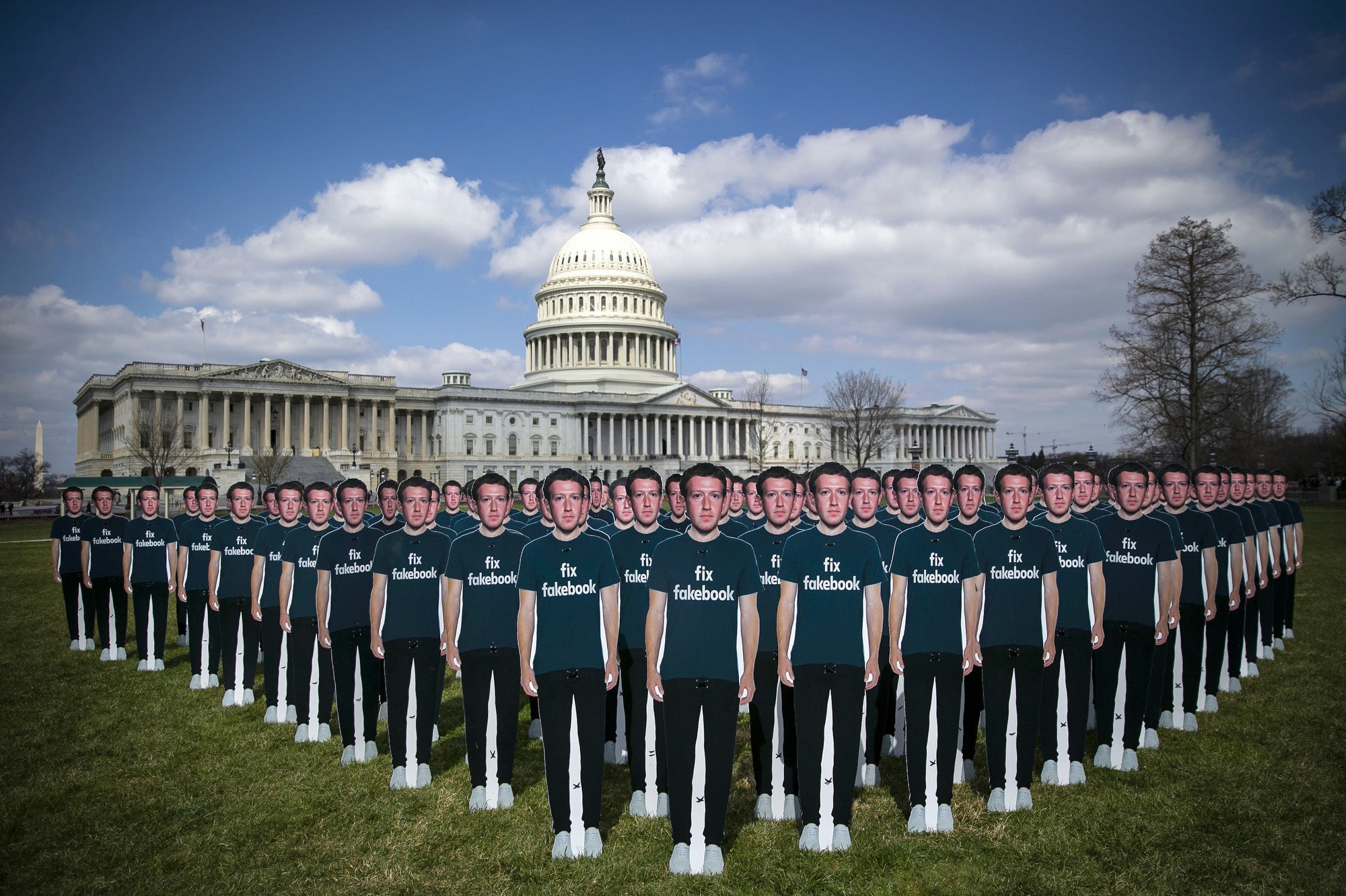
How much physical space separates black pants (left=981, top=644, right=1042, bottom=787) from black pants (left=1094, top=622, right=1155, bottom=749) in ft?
4.89

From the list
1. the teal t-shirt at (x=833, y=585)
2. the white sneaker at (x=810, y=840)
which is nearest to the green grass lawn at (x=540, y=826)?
the white sneaker at (x=810, y=840)

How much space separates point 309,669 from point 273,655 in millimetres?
1182

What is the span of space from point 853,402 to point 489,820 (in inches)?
3581

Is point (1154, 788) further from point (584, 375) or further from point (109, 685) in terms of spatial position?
point (584, 375)

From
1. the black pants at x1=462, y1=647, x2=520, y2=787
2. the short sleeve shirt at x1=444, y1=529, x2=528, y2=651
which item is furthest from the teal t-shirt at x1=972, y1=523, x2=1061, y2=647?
the black pants at x1=462, y1=647, x2=520, y2=787

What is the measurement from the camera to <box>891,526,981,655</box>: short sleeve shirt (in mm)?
6738

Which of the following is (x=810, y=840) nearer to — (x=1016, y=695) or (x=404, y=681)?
(x=1016, y=695)

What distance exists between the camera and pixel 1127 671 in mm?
8258

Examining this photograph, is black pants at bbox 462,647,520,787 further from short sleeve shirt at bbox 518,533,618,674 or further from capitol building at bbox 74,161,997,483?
capitol building at bbox 74,161,997,483

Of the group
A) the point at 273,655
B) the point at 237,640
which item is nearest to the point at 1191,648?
the point at 273,655

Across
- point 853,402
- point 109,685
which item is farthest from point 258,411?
point 109,685

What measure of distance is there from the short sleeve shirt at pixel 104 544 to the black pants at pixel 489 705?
9885mm

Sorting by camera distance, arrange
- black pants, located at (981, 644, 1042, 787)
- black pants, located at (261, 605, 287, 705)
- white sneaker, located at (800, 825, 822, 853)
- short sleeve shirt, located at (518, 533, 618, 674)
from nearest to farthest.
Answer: short sleeve shirt, located at (518, 533, 618, 674)
white sneaker, located at (800, 825, 822, 853)
black pants, located at (981, 644, 1042, 787)
black pants, located at (261, 605, 287, 705)

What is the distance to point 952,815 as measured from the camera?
711cm
